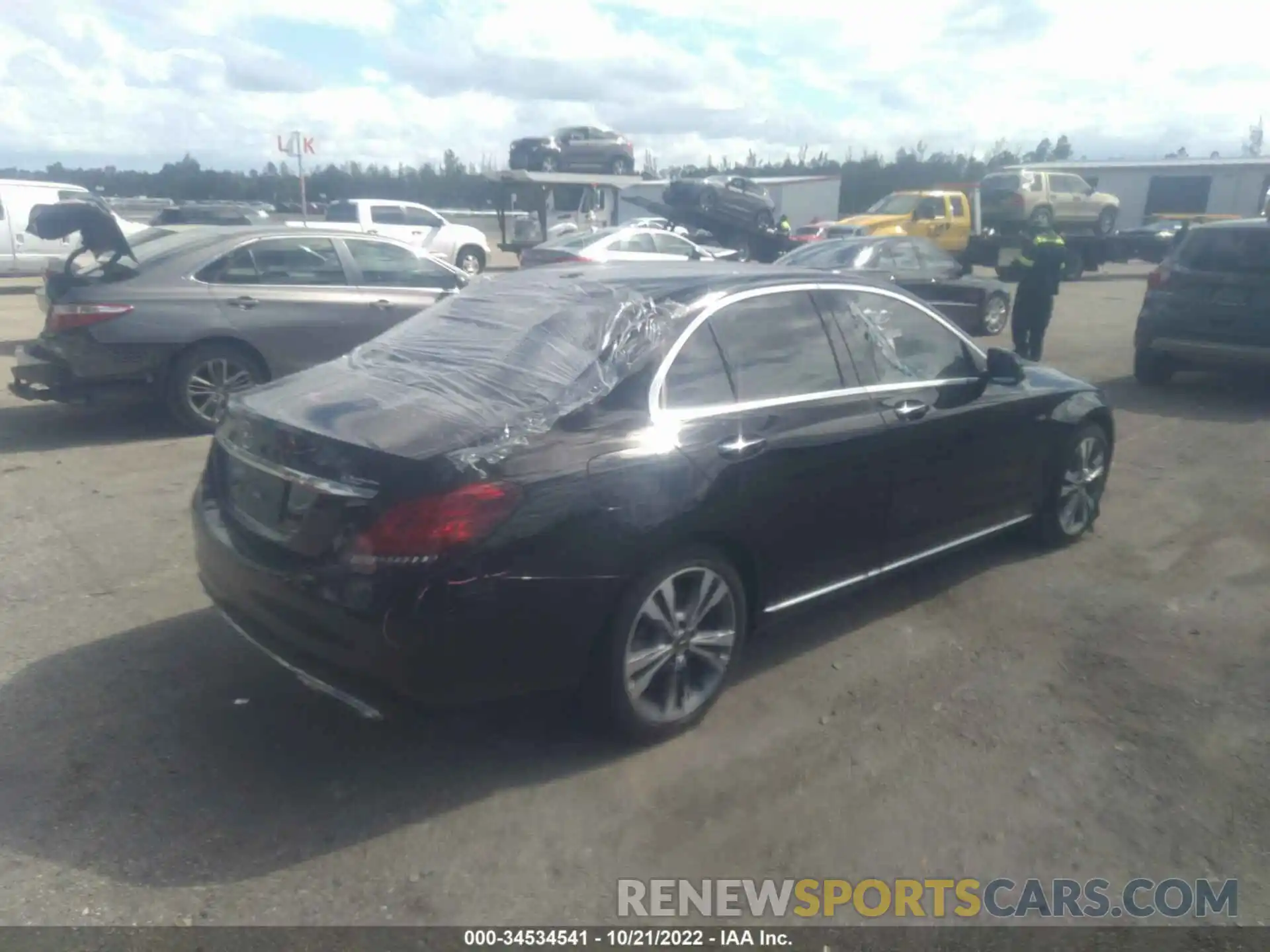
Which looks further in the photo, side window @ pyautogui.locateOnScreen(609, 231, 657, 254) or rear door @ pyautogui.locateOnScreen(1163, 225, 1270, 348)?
side window @ pyautogui.locateOnScreen(609, 231, 657, 254)

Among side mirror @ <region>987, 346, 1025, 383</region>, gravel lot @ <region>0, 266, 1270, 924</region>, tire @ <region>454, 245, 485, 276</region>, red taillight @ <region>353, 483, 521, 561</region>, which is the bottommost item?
tire @ <region>454, 245, 485, 276</region>

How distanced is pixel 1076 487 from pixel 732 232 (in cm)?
1808

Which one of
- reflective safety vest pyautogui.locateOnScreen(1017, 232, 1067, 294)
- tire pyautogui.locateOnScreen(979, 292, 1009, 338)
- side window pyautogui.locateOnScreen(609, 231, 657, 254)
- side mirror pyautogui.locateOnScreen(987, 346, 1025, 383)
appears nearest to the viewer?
side mirror pyautogui.locateOnScreen(987, 346, 1025, 383)

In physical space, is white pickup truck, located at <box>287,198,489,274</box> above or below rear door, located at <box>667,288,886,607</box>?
below

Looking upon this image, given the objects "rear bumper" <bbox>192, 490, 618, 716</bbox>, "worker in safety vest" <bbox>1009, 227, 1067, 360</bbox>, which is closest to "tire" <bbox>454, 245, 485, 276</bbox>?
"worker in safety vest" <bbox>1009, 227, 1067, 360</bbox>

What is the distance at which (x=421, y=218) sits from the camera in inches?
941

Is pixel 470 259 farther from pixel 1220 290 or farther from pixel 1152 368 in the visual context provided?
pixel 1220 290

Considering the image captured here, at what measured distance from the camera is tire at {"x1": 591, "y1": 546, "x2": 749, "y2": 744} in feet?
11.6

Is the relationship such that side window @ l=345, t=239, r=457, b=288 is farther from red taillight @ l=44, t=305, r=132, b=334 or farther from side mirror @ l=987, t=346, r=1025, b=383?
side mirror @ l=987, t=346, r=1025, b=383

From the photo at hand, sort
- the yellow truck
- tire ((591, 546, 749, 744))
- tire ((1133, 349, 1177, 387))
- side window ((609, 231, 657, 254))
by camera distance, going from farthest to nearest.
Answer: the yellow truck → side window ((609, 231, 657, 254)) → tire ((1133, 349, 1177, 387)) → tire ((591, 546, 749, 744))

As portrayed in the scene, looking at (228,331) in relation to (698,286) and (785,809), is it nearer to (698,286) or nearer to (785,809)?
(698,286)

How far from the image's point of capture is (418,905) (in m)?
2.93

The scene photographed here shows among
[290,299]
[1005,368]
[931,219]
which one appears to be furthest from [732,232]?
[1005,368]

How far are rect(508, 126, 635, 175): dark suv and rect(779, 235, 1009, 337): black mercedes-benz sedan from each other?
1461cm
